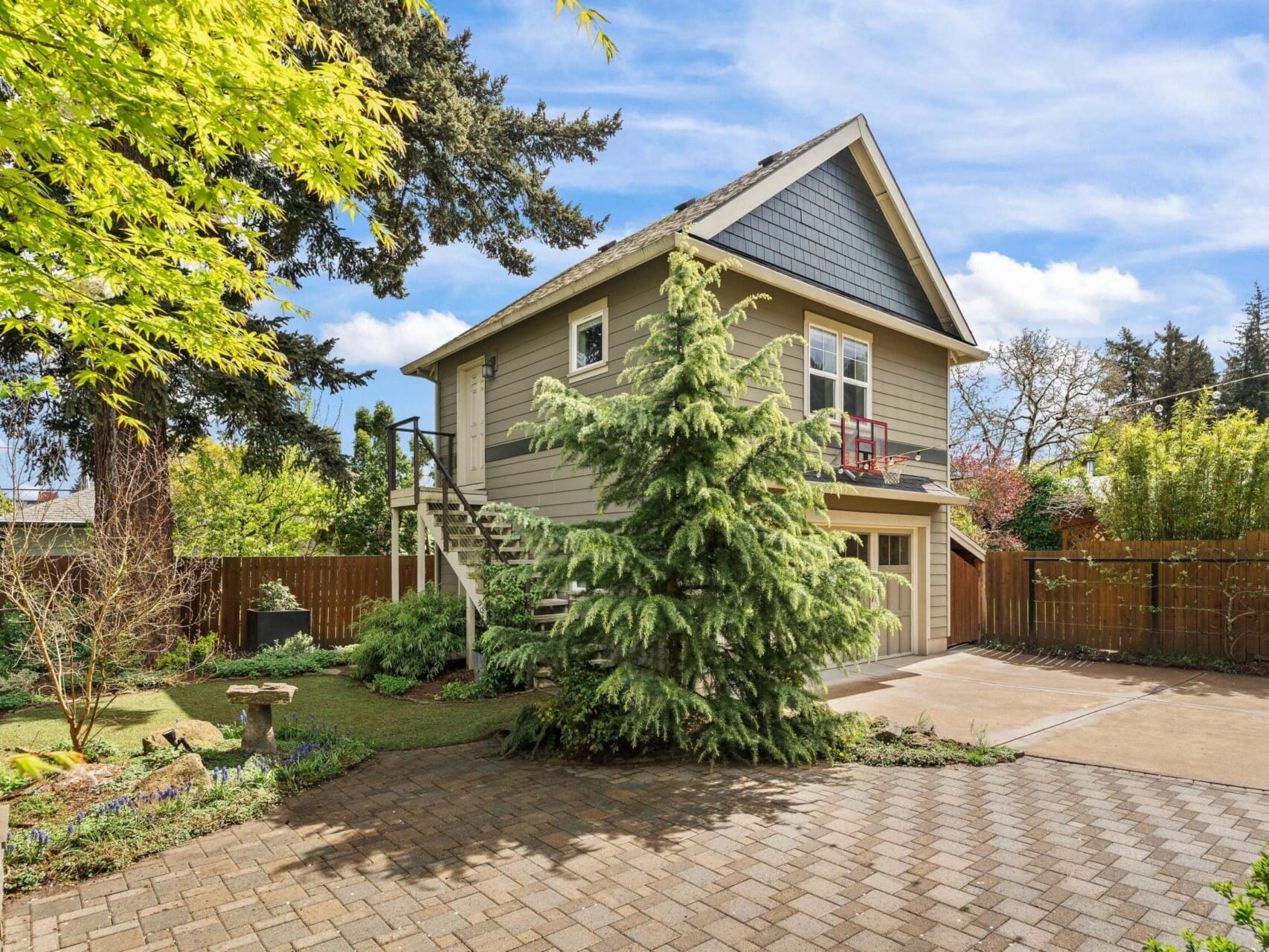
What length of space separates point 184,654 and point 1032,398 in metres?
25.6

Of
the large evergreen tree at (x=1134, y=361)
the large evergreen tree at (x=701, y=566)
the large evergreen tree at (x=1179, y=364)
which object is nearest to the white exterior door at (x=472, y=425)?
the large evergreen tree at (x=701, y=566)

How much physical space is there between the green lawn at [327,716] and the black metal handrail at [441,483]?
2.18 meters

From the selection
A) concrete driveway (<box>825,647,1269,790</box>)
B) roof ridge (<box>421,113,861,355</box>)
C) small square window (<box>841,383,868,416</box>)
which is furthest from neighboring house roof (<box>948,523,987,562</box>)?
roof ridge (<box>421,113,861,355</box>)

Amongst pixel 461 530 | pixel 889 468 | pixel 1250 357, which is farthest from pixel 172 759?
pixel 1250 357

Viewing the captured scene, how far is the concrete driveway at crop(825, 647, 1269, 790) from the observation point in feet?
20.0

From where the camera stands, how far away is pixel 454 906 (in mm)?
3447

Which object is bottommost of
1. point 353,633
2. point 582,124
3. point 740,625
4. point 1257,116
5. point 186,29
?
point 353,633

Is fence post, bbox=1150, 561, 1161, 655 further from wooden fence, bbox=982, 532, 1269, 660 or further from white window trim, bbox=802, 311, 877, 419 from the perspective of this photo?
white window trim, bbox=802, 311, 877, 419

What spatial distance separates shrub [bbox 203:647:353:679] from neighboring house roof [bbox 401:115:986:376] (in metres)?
5.58

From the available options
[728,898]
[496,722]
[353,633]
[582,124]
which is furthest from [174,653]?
[582,124]

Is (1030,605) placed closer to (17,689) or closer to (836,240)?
(836,240)

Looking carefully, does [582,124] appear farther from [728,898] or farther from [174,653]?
[728,898]

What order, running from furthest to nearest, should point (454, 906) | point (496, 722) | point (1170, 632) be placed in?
point (1170, 632) → point (496, 722) → point (454, 906)

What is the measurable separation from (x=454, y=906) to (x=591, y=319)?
7.91m
